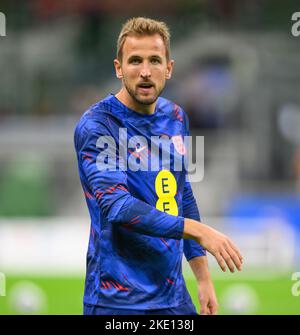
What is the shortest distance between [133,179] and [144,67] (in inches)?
22.0

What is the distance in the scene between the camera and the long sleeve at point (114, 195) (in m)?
4.39

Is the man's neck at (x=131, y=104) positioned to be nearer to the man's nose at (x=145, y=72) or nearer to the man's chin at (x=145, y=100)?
the man's chin at (x=145, y=100)

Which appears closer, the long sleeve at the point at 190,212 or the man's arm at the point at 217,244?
the man's arm at the point at 217,244

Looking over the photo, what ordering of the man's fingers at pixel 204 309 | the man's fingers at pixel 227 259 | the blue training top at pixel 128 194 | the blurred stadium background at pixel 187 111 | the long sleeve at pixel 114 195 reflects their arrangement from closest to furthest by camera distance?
the man's fingers at pixel 227 259
the long sleeve at pixel 114 195
the blue training top at pixel 128 194
the man's fingers at pixel 204 309
the blurred stadium background at pixel 187 111

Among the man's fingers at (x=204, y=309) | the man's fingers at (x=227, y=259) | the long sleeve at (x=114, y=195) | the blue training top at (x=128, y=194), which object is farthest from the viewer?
the man's fingers at (x=204, y=309)

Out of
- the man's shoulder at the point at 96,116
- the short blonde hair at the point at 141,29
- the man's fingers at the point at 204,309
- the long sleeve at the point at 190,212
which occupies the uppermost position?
the short blonde hair at the point at 141,29

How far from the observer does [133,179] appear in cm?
470

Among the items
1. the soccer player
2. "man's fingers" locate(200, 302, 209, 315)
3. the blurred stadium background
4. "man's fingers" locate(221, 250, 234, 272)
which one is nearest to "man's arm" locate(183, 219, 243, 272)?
"man's fingers" locate(221, 250, 234, 272)

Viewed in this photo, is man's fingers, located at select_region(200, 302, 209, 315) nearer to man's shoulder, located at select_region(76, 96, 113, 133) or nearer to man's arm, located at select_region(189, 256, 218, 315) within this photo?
man's arm, located at select_region(189, 256, 218, 315)

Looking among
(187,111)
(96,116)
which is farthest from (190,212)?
(187,111)

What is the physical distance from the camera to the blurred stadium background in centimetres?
1276

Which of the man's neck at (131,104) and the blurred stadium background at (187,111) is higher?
the blurred stadium background at (187,111)

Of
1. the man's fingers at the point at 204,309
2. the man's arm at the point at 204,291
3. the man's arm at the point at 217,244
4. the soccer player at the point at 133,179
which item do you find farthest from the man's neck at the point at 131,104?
the man's fingers at the point at 204,309
